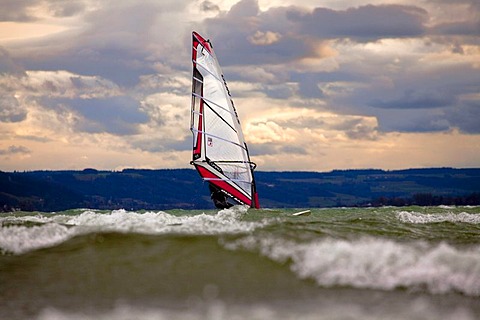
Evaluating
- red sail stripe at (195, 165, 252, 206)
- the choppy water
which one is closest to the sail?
red sail stripe at (195, 165, 252, 206)

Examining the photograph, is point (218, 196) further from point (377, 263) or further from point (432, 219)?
point (377, 263)

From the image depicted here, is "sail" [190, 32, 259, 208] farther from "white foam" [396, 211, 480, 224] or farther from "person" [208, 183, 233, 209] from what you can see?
"white foam" [396, 211, 480, 224]

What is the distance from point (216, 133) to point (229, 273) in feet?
143

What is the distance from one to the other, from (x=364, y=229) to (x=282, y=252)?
6.23m

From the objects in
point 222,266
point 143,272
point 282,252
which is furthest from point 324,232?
point 143,272

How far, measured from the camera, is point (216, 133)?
6075 centimetres

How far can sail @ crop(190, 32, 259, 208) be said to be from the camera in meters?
60.4

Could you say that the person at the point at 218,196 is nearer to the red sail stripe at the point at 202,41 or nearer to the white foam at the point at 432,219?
the red sail stripe at the point at 202,41

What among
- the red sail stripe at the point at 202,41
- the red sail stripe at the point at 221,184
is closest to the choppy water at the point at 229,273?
the red sail stripe at the point at 221,184

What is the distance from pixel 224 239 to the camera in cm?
2023

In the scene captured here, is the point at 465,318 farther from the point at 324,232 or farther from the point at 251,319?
the point at 324,232

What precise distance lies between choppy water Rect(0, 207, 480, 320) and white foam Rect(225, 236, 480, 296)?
0.07 feet

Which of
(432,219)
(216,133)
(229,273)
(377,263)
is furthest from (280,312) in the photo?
(216,133)

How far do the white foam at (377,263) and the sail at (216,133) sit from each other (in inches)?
1582
